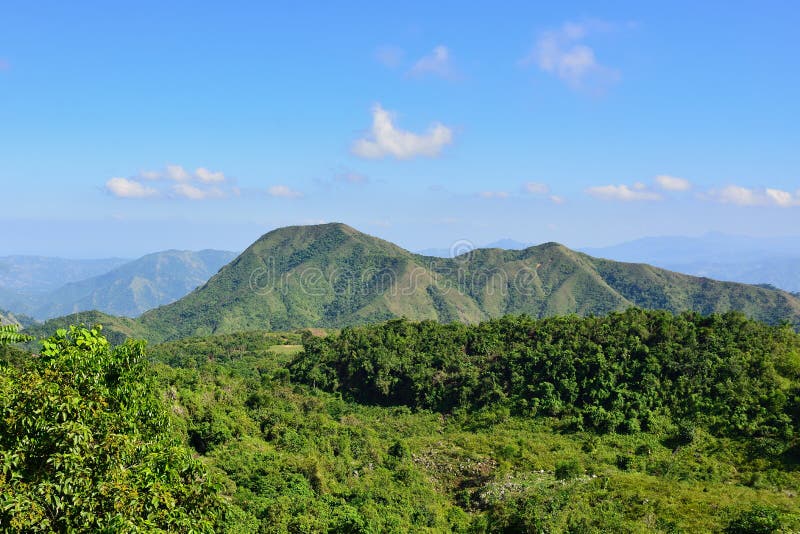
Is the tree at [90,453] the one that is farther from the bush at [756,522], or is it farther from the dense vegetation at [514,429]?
the bush at [756,522]

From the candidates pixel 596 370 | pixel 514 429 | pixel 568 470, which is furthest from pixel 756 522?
pixel 596 370

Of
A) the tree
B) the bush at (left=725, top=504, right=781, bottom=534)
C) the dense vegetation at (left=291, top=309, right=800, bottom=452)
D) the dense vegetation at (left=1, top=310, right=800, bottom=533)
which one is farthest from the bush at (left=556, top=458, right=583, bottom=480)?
the tree

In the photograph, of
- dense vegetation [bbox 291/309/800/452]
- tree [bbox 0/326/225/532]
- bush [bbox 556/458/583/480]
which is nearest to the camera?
tree [bbox 0/326/225/532]

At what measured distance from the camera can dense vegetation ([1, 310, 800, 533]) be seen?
27906 mm

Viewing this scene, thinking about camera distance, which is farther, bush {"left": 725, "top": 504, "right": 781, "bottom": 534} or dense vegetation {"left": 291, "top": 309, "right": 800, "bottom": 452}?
dense vegetation {"left": 291, "top": 309, "right": 800, "bottom": 452}

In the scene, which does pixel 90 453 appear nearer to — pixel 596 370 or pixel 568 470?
pixel 568 470

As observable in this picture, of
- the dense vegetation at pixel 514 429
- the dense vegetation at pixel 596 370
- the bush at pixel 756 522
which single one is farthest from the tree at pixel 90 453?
the dense vegetation at pixel 596 370

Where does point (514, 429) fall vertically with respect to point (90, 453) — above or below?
below

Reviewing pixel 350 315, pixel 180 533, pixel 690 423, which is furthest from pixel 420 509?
pixel 350 315

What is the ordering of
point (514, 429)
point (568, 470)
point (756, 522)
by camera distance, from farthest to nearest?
point (514, 429), point (568, 470), point (756, 522)

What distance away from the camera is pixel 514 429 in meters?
49.0

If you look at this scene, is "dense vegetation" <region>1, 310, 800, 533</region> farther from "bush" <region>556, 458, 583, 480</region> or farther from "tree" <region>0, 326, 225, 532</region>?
"tree" <region>0, 326, 225, 532</region>

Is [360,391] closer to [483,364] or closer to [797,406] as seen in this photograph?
[483,364]

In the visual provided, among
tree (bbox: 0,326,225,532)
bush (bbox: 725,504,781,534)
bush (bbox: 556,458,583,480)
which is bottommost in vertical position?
bush (bbox: 556,458,583,480)
